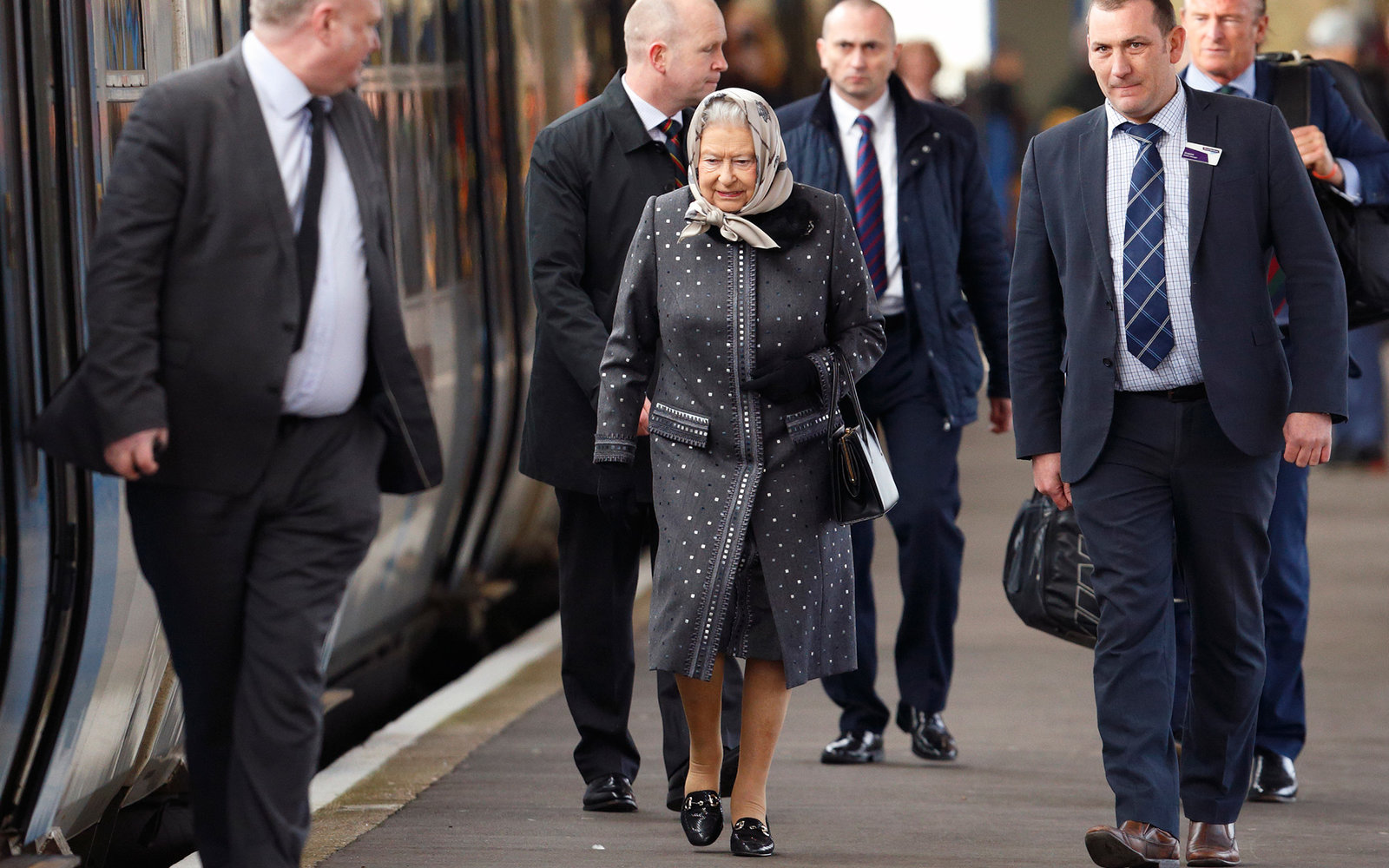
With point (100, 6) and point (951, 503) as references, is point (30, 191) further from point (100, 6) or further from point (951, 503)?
point (951, 503)

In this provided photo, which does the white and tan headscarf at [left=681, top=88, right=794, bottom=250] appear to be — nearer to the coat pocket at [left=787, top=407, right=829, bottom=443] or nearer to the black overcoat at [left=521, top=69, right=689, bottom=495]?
the coat pocket at [left=787, top=407, right=829, bottom=443]

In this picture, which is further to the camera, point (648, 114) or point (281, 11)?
point (648, 114)

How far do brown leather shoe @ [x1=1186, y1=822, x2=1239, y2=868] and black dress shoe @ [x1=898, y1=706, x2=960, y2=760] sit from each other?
1292mm

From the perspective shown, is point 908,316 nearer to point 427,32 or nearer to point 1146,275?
point 1146,275

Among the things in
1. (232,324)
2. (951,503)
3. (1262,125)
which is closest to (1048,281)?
(1262,125)

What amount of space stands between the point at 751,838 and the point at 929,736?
1.29 metres

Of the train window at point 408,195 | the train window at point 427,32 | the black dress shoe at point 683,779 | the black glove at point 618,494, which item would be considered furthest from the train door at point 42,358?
the train window at point 427,32

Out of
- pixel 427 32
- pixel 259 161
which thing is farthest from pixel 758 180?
pixel 427 32

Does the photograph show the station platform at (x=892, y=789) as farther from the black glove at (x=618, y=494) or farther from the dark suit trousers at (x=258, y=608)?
the dark suit trousers at (x=258, y=608)

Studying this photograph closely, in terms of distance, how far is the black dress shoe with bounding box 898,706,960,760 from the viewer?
5.64 m

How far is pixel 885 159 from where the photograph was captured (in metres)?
5.68

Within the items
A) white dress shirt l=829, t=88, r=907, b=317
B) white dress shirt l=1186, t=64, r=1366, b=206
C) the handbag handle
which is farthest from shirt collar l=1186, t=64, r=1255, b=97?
the handbag handle

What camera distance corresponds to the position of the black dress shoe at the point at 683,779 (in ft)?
16.2

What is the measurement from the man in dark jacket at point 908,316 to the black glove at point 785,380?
124 centimetres
